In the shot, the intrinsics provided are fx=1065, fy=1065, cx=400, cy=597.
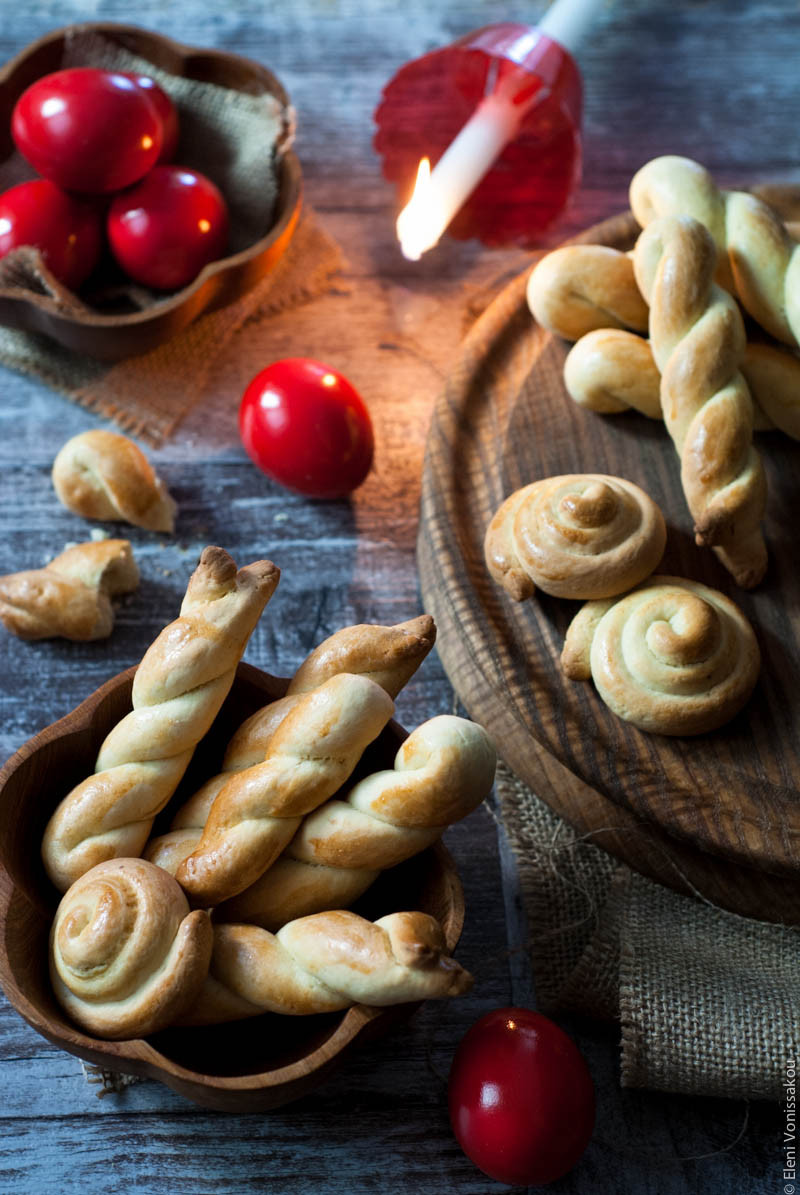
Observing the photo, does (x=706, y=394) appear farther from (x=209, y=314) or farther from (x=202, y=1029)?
(x=202, y=1029)

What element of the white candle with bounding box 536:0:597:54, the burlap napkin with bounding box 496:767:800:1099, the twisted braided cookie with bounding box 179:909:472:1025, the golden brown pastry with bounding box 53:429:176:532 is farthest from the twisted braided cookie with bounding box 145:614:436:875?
the white candle with bounding box 536:0:597:54

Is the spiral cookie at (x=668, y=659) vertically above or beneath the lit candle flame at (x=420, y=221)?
beneath

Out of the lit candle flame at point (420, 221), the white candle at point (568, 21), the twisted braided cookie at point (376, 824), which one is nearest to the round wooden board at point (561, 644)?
the lit candle flame at point (420, 221)

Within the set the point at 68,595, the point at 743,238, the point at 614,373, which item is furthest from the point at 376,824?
the point at 743,238

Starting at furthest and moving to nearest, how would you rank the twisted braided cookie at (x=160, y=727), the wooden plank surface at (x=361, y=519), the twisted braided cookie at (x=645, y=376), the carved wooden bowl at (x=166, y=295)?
the carved wooden bowl at (x=166, y=295), the twisted braided cookie at (x=645, y=376), the wooden plank surface at (x=361, y=519), the twisted braided cookie at (x=160, y=727)

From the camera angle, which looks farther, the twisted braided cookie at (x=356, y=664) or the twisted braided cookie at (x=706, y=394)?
the twisted braided cookie at (x=706, y=394)

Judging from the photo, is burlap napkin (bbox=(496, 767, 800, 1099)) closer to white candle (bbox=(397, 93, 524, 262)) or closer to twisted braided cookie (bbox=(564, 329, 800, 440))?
twisted braided cookie (bbox=(564, 329, 800, 440))

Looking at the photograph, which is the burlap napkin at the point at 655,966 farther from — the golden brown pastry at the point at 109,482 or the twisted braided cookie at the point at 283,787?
the golden brown pastry at the point at 109,482
